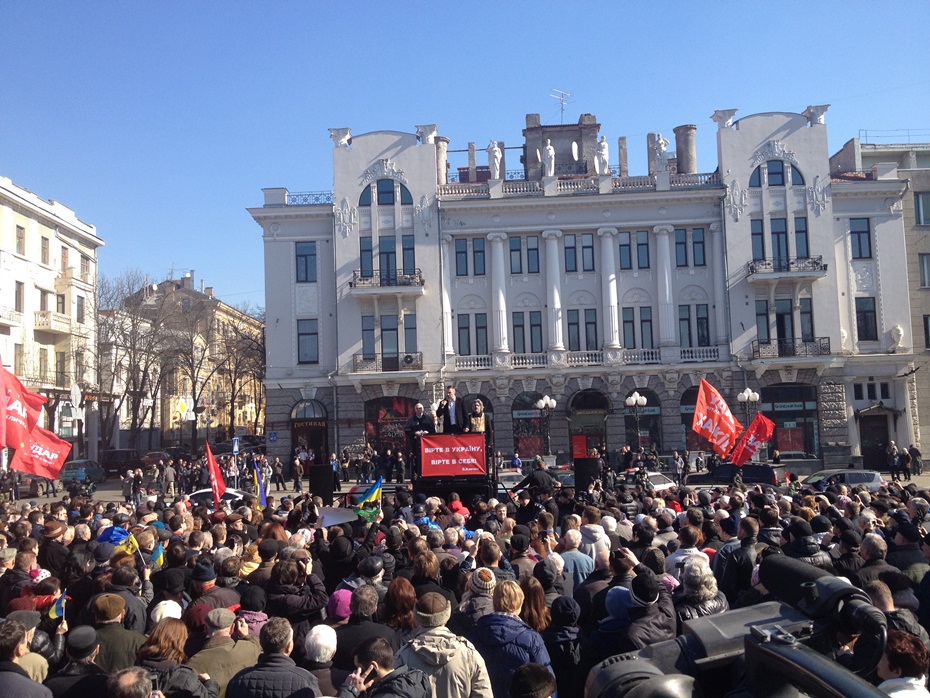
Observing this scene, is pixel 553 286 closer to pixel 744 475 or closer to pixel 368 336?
pixel 368 336

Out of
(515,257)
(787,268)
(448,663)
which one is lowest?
(448,663)

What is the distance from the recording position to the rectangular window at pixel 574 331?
4234 centimetres

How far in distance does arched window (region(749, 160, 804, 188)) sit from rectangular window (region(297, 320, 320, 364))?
2403cm

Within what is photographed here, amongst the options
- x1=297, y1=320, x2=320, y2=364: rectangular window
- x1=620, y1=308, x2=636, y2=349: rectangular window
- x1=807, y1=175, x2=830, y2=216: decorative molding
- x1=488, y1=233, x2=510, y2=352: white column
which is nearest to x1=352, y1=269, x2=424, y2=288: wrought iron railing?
x1=297, y1=320, x2=320, y2=364: rectangular window

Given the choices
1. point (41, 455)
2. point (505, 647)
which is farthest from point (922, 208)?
point (505, 647)

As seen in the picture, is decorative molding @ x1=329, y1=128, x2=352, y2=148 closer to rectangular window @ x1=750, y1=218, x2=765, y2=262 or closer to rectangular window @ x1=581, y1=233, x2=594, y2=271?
rectangular window @ x1=581, y1=233, x2=594, y2=271

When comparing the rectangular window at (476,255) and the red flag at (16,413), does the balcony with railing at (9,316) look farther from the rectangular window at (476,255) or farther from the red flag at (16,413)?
the red flag at (16,413)

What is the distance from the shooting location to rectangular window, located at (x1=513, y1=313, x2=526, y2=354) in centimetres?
4238

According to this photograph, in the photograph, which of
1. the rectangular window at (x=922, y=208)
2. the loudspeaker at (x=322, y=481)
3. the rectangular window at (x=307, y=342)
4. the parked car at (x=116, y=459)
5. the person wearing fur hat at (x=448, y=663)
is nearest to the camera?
the person wearing fur hat at (x=448, y=663)

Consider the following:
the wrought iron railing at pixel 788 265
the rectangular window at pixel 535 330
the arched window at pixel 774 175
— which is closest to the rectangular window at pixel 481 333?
the rectangular window at pixel 535 330

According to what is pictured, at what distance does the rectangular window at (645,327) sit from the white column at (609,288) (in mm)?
1326

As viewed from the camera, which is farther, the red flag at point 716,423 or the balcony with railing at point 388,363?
the balcony with railing at point 388,363

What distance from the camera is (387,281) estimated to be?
4197 cm

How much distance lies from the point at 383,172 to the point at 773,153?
20.3 m
